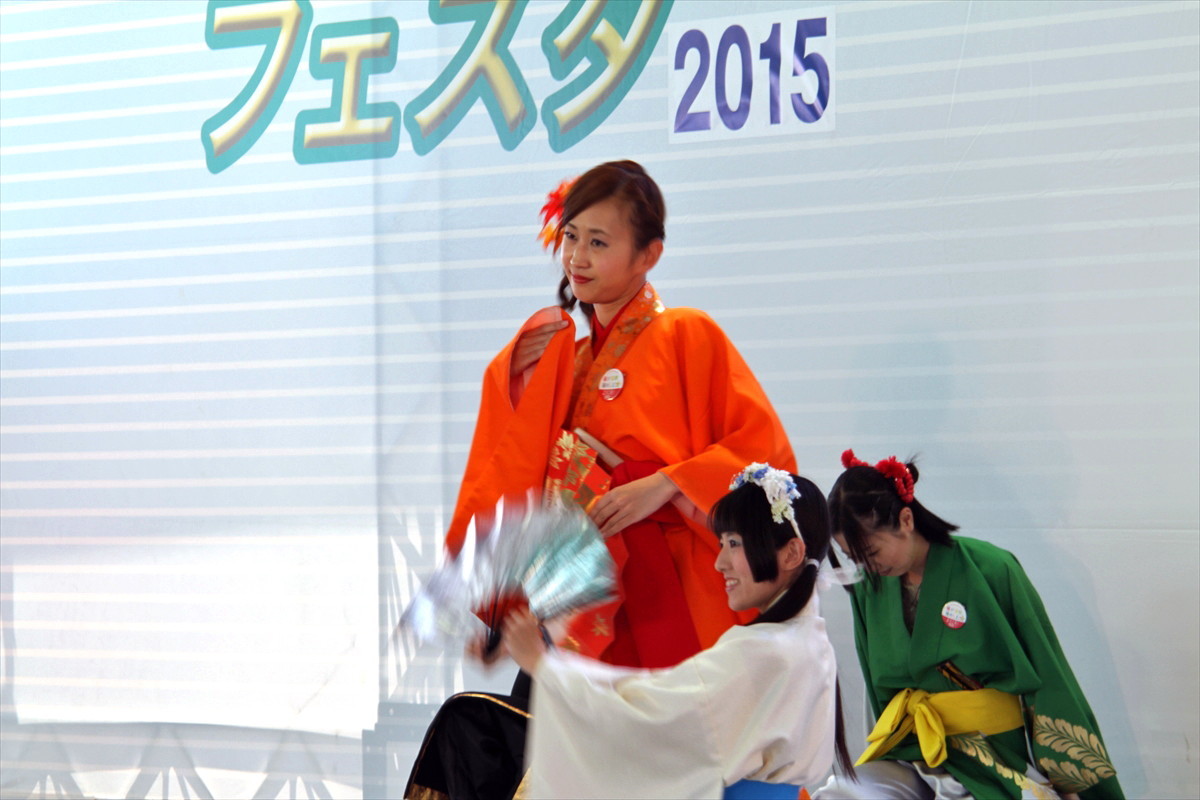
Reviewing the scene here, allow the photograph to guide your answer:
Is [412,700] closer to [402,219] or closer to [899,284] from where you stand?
[402,219]

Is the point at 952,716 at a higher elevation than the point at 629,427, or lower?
lower

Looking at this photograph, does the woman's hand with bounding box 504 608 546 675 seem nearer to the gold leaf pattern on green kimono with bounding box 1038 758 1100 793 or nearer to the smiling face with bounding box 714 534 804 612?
the smiling face with bounding box 714 534 804 612

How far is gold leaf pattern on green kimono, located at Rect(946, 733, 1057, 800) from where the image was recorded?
222 centimetres

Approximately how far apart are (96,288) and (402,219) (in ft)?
3.18

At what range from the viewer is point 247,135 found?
328 cm

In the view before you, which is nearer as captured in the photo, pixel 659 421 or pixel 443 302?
pixel 659 421

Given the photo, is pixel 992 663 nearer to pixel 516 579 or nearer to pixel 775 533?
pixel 775 533

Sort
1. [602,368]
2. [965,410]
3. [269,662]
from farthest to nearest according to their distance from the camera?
[269,662] → [965,410] → [602,368]

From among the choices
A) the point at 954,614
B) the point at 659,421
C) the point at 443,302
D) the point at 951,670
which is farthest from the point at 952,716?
the point at 443,302

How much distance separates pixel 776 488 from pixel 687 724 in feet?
1.28

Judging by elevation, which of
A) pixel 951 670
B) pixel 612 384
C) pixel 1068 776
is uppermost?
pixel 612 384

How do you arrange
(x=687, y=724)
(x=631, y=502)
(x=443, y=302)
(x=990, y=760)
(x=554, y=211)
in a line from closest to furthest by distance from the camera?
(x=687, y=724) < (x=631, y=502) < (x=990, y=760) < (x=554, y=211) < (x=443, y=302)

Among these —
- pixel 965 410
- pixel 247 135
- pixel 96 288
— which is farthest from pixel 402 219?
pixel 965 410

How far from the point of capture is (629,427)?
87.0 inches
